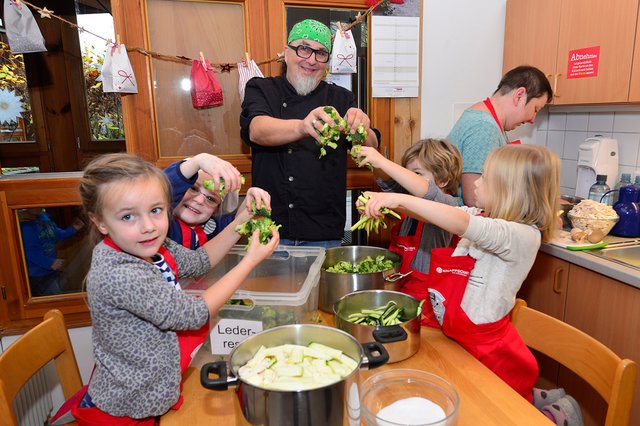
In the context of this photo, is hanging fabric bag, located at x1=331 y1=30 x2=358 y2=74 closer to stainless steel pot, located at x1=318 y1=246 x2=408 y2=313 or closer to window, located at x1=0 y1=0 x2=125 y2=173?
window, located at x1=0 y1=0 x2=125 y2=173

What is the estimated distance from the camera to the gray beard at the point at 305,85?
1.93m

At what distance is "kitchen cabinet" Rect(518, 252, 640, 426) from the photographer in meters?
1.68

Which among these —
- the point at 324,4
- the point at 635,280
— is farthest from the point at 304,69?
the point at 635,280

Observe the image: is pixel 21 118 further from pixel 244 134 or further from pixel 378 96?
pixel 378 96

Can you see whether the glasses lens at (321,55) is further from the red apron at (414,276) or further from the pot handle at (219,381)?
the pot handle at (219,381)

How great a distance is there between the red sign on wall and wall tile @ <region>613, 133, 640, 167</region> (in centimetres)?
41

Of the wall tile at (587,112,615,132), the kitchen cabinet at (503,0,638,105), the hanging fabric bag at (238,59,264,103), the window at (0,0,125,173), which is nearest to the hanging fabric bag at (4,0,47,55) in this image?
the window at (0,0,125,173)

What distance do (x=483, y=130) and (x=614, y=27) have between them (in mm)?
726

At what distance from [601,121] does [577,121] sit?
0.52 feet

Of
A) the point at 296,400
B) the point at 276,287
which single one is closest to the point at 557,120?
the point at 276,287

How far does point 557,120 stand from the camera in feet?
8.79

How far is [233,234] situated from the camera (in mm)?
1358

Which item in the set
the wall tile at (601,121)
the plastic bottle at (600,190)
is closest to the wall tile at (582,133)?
the wall tile at (601,121)

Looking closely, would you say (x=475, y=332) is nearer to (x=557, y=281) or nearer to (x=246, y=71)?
(x=557, y=281)
